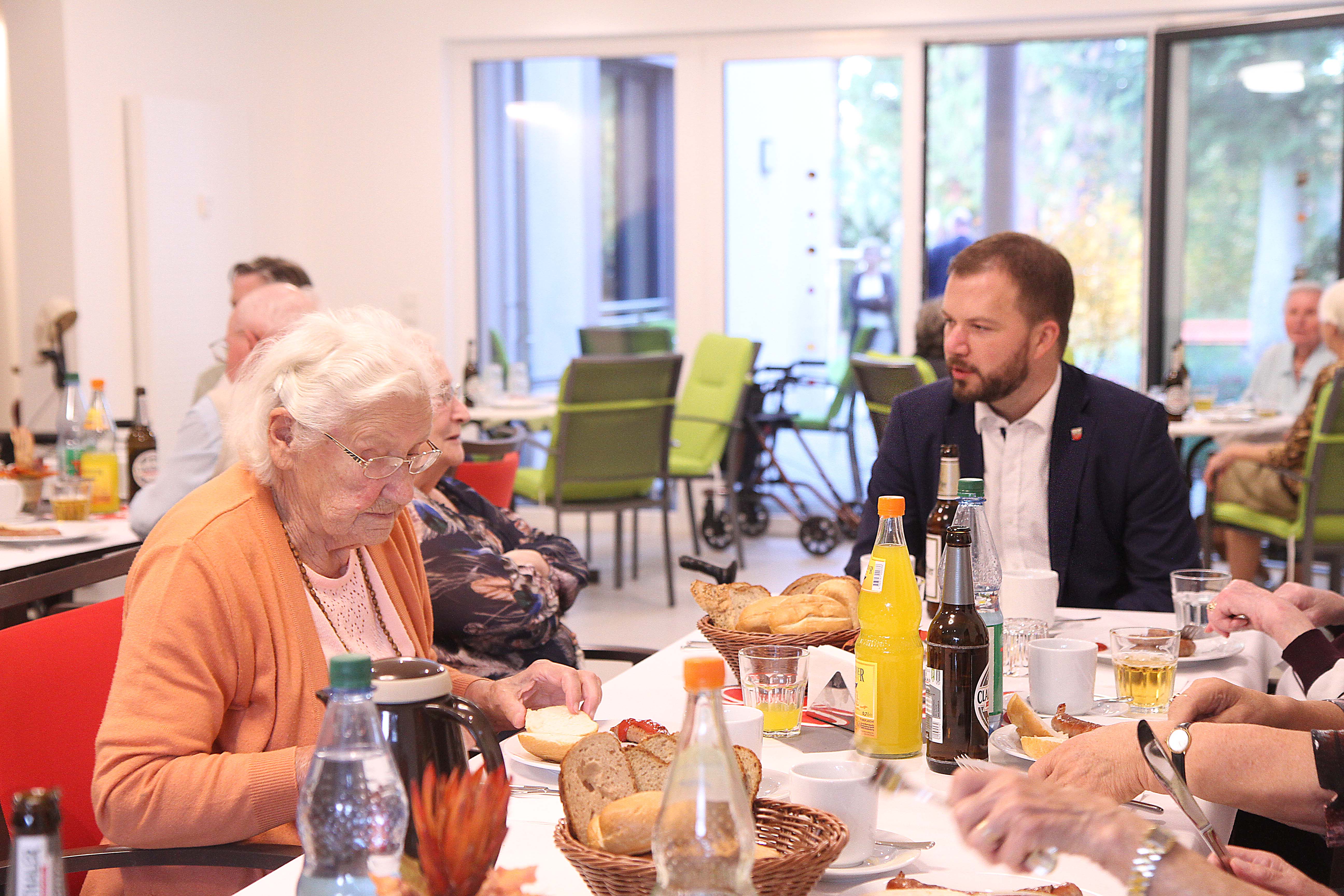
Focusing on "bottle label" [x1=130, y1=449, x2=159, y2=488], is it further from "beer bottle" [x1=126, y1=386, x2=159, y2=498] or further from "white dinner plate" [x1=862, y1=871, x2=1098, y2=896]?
"white dinner plate" [x1=862, y1=871, x2=1098, y2=896]

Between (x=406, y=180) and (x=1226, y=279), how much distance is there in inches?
181

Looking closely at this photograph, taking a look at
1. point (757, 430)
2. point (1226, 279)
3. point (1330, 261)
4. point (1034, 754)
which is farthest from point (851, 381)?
point (1034, 754)

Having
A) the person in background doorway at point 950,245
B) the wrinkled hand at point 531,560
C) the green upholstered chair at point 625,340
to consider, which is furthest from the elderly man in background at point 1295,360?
the wrinkled hand at point 531,560

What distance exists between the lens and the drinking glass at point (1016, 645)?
195 cm

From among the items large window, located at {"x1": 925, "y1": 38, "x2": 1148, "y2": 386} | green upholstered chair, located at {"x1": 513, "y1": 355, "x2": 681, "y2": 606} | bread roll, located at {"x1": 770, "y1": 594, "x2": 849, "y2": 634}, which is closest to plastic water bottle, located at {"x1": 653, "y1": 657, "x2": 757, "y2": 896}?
bread roll, located at {"x1": 770, "y1": 594, "x2": 849, "y2": 634}

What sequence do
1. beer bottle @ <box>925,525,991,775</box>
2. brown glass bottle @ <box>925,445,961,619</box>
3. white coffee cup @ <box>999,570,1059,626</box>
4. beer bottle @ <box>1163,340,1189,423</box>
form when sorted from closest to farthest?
beer bottle @ <box>925,525,991,775</box> → brown glass bottle @ <box>925,445,961,619</box> → white coffee cup @ <box>999,570,1059,626</box> → beer bottle @ <box>1163,340,1189,423</box>

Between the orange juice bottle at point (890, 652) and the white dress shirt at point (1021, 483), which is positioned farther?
the white dress shirt at point (1021, 483)

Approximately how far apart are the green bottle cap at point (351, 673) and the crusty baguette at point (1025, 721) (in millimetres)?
888

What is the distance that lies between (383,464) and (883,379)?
12.3 feet

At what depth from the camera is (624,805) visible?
1.07 metres

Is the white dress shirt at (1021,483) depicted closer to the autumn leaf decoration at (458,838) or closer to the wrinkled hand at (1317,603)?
the wrinkled hand at (1317,603)

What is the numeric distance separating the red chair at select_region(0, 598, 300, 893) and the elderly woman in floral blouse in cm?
60

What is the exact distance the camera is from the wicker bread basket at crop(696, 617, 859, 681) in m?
1.79

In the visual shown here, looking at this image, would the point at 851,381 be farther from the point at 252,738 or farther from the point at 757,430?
the point at 252,738
